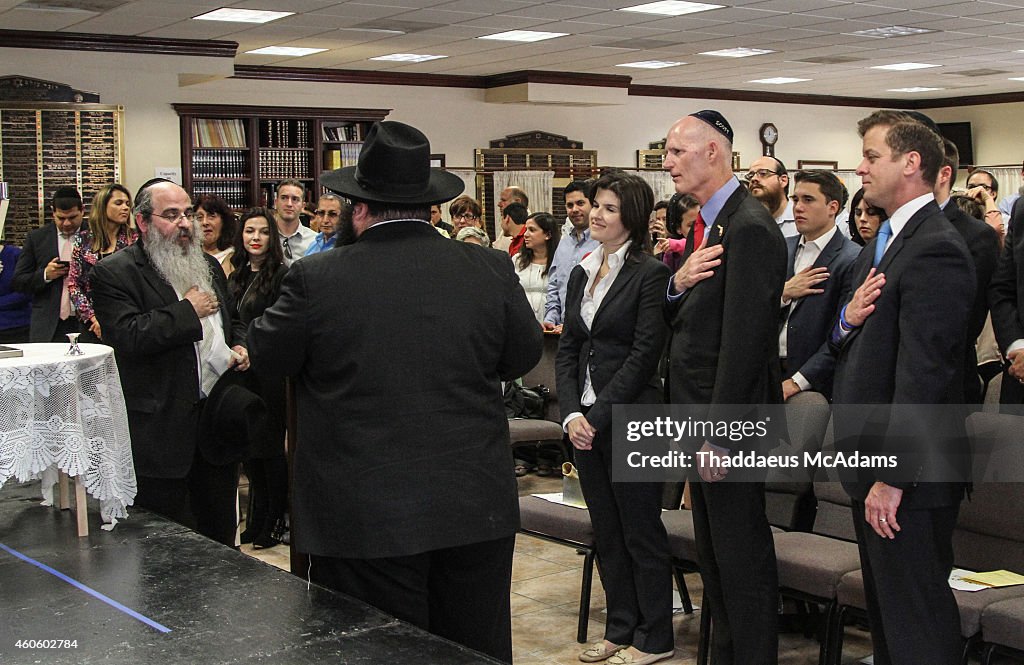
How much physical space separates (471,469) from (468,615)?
389 mm

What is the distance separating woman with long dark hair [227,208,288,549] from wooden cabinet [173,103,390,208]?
652cm

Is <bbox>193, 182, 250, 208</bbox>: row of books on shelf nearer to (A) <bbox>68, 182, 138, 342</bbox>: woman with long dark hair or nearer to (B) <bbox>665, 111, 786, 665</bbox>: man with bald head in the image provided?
(A) <bbox>68, 182, 138, 342</bbox>: woman with long dark hair

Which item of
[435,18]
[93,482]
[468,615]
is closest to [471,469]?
[468,615]

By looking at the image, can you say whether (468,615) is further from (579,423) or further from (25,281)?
(25,281)

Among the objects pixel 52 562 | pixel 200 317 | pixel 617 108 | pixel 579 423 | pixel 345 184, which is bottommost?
pixel 52 562

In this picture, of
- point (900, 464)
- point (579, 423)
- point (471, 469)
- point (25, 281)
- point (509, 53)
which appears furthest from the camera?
point (509, 53)

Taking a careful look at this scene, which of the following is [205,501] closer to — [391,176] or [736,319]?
[391,176]

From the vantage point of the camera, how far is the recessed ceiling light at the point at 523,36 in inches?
435

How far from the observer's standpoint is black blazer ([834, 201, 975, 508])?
2834 mm

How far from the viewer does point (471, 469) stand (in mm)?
2648

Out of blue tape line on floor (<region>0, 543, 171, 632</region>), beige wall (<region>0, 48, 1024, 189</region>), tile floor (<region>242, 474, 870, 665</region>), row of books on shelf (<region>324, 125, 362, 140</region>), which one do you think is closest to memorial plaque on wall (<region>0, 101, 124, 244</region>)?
→ beige wall (<region>0, 48, 1024, 189</region>)

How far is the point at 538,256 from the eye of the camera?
7586mm

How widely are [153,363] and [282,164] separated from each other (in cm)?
943

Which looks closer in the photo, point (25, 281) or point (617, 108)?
point (25, 281)
